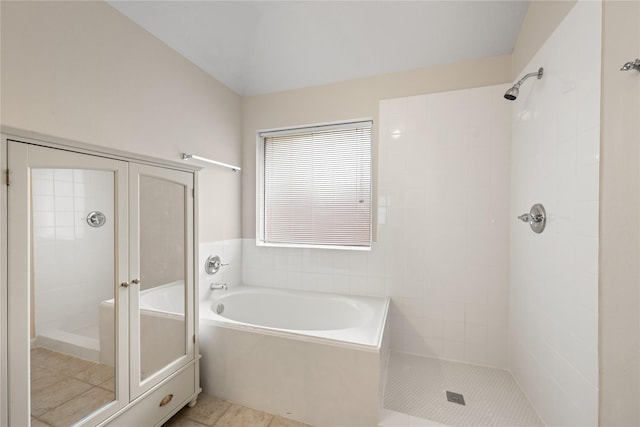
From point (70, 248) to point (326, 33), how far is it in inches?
84.9

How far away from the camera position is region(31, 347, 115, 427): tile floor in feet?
2.99

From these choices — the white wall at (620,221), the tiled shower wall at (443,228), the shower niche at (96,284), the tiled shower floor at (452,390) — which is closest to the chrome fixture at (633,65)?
the white wall at (620,221)

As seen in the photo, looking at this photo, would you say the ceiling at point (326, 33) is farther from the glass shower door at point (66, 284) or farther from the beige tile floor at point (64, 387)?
the beige tile floor at point (64, 387)

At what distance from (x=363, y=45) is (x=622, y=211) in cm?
191

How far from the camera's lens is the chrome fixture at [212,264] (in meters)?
2.21

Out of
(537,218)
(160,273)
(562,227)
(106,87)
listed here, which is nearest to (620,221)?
(562,227)

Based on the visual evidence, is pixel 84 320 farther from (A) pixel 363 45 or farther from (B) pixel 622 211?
(A) pixel 363 45

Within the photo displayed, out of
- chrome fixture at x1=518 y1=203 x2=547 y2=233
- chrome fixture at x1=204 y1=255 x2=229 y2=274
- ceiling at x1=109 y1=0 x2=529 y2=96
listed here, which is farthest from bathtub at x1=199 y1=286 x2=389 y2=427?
ceiling at x1=109 y1=0 x2=529 y2=96

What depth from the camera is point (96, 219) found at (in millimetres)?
1106

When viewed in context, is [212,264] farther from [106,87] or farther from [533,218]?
[533,218]

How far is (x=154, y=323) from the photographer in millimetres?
1362

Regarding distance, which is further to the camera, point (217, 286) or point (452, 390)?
point (217, 286)

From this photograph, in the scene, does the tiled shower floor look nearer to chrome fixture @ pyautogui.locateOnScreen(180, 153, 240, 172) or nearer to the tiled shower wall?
the tiled shower wall

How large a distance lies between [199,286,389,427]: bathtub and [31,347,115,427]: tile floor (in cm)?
66
